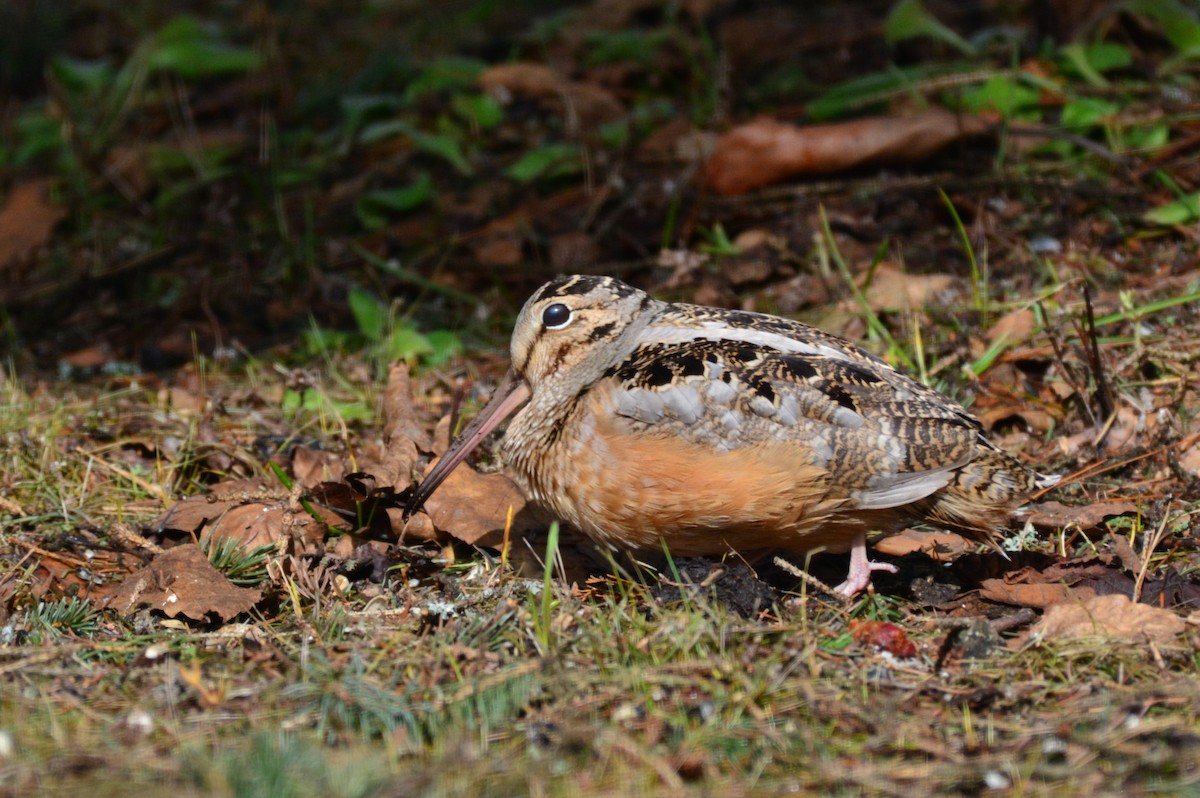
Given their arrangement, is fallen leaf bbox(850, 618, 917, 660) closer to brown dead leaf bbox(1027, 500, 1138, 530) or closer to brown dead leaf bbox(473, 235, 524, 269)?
brown dead leaf bbox(1027, 500, 1138, 530)

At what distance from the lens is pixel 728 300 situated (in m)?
5.46

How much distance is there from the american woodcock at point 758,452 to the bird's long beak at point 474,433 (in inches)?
9.8

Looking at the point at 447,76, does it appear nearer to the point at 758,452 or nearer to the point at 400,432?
the point at 400,432

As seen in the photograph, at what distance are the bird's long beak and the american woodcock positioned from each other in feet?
0.81

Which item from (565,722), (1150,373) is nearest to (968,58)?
(1150,373)

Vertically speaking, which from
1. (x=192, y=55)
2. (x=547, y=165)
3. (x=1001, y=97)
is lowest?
(x=547, y=165)

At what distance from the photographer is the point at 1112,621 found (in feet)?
10.9

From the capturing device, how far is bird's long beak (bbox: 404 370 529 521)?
4.06 meters

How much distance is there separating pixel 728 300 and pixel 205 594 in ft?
8.57

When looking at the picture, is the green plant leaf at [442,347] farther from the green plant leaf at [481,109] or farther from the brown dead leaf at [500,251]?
the green plant leaf at [481,109]

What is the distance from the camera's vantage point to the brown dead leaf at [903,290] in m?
5.14

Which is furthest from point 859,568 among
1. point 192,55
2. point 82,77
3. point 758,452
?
point 82,77

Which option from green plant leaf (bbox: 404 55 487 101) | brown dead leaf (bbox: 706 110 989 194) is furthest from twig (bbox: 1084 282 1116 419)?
green plant leaf (bbox: 404 55 487 101)

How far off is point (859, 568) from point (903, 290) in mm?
1759
